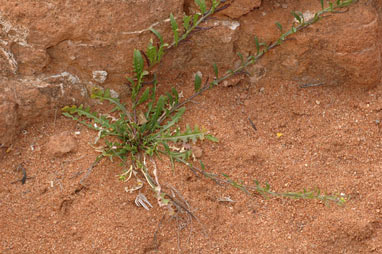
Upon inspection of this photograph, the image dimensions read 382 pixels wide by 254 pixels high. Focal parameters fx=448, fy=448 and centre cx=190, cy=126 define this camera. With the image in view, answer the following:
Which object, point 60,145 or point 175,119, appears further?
point 175,119

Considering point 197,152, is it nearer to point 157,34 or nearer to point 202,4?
point 157,34

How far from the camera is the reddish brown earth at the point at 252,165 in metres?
2.56

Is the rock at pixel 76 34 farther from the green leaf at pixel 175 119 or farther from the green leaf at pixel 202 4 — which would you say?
the green leaf at pixel 175 119

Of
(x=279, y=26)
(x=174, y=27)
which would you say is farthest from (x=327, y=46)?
(x=174, y=27)

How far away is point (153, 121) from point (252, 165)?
692mm

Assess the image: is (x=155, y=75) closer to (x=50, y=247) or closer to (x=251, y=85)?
(x=251, y=85)

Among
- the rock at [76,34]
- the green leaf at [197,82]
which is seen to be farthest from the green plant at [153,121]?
the rock at [76,34]

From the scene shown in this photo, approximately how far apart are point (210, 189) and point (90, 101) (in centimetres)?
100

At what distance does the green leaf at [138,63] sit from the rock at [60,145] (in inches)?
23.3

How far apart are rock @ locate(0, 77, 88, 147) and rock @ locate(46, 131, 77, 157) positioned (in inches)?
8.0

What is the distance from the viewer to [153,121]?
2893 mm

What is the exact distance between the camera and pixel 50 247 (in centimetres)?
253

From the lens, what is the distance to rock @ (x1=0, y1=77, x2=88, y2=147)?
2729mm

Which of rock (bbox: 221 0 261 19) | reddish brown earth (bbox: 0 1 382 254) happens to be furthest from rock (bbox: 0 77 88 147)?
rock (bbox: 221 0 261 19)
